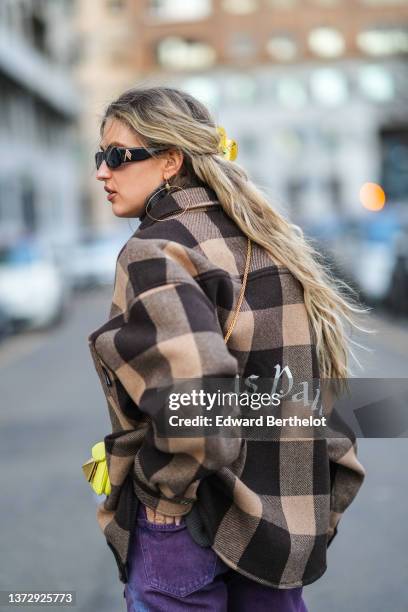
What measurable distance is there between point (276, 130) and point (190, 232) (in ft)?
171

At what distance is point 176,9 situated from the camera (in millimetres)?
56500

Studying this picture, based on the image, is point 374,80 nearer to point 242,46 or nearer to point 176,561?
point 242,46

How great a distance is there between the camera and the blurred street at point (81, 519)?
3.74m

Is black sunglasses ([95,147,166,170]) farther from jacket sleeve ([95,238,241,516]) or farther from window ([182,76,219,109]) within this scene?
window ([182,76,219,109])

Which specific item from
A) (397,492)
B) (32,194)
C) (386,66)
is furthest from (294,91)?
(397,492)

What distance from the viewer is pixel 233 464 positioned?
71.3 inches

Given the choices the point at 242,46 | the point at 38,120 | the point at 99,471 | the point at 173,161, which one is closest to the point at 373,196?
the point at 173,161

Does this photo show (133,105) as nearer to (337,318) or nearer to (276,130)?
(337,318)

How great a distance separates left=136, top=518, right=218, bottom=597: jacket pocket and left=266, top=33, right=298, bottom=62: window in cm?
5505

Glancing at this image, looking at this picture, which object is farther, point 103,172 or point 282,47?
point 282,47

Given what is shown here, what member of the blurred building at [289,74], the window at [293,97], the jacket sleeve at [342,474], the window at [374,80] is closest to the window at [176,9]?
the blurred building at [289,74]

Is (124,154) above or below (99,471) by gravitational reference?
above

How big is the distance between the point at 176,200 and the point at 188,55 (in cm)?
5531

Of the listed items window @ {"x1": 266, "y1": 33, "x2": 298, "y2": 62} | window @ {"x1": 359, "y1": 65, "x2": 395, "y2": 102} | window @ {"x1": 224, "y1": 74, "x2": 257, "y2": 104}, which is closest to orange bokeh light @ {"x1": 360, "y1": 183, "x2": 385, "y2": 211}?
window @ {"x1": 224, "y1": 74, "x2": 257, "y2": 104}
